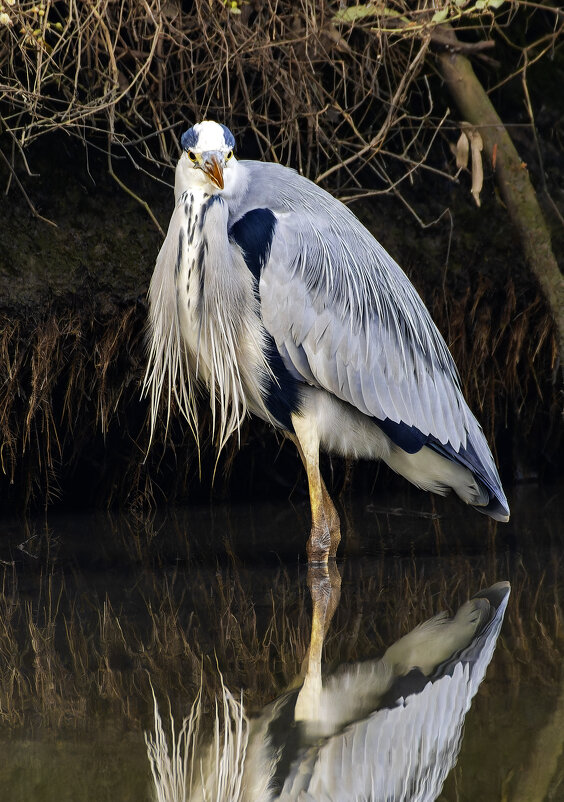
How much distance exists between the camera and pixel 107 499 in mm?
4215

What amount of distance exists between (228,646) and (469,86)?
2.38 metres

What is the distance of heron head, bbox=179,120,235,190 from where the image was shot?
2.84 metres

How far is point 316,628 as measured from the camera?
252cm

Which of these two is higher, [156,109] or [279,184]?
[156,109]

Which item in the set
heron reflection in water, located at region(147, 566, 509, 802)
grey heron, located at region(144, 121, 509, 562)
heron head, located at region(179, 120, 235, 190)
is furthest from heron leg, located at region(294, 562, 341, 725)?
heron head, located at region(179, 120, 235, 190)

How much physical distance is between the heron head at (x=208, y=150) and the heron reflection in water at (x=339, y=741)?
1418 mm

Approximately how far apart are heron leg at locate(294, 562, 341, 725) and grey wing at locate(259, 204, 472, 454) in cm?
54

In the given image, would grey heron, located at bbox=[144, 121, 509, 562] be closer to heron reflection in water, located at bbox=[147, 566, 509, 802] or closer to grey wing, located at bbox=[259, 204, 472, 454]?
grey wing, located at bbox=[259, 204, 472, 454]

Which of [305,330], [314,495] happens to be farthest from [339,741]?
[305,330]

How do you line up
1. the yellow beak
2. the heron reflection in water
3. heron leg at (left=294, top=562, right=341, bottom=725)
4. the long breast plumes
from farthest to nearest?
the long breast plumes, the yellow beak, heron leg at (left=294, top=562, right=341, bottom=725), the heron reflection in water

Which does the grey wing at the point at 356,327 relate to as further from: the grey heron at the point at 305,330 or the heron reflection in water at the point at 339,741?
the heron reflection in water at the point at 339,741

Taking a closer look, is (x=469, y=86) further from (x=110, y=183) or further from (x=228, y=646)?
(x=228, y=646)

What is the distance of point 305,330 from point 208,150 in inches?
24.1

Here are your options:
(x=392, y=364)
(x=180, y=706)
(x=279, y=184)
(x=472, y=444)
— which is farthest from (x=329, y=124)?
(x=180, y=706)
